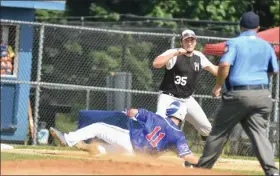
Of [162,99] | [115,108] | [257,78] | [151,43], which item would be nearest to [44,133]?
[115,108]

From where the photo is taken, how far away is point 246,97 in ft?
34.3

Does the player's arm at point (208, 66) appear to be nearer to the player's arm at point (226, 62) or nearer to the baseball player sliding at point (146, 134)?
the baseball player sliding at point (146, 134)

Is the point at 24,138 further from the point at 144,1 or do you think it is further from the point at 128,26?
the point at 144,1

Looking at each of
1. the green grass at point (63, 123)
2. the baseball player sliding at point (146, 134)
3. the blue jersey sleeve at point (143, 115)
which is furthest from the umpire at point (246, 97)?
the green grass at point (63, 123)

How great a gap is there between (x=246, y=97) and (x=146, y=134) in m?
3.27

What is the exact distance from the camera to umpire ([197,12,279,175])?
10.5 m

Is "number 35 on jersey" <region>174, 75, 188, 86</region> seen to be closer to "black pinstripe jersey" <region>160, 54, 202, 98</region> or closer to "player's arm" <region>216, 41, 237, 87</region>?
"black pinstripe jersey" <region>160, 54, 202, 98</region>

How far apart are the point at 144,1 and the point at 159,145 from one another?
15047 mm

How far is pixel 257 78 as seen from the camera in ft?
34.8

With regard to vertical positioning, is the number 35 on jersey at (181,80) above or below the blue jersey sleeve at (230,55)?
below

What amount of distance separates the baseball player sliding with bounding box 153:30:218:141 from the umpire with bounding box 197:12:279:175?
3.17 meters

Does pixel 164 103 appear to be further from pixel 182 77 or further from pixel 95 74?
pixel 95 74

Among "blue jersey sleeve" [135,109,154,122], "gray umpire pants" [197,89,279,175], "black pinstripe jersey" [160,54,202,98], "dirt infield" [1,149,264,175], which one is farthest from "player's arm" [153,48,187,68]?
"dirt infield" [1,149,264,175]

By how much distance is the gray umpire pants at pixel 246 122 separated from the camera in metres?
10.4
